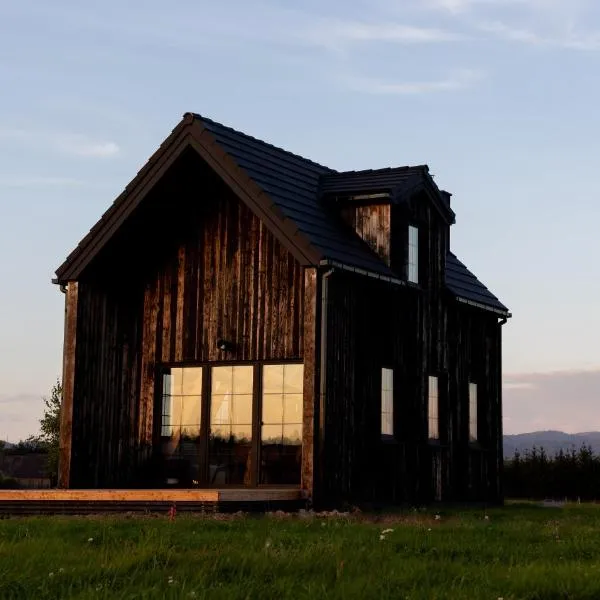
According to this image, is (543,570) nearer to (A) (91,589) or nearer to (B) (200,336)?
(A) (91,589)

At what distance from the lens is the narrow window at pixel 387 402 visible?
2395cm

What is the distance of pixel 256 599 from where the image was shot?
1020 centimetres

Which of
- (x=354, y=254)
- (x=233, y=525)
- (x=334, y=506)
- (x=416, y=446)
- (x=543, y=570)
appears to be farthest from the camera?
(x=416, y=446)

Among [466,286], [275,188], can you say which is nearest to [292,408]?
[275,188]

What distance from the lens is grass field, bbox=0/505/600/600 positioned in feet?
34.5

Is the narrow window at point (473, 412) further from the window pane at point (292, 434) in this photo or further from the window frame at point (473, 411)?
the window pane at point (292, 434)

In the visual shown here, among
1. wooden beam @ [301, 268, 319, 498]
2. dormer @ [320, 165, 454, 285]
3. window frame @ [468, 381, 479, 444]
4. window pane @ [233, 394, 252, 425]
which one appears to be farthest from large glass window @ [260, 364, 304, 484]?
window frame @ [468, 381, 479, 444]

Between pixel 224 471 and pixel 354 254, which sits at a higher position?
pixel 354 254

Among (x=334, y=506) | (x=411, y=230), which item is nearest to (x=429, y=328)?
(x=411, y=230)

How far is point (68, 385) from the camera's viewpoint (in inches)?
953

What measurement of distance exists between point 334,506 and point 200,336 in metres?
4.75

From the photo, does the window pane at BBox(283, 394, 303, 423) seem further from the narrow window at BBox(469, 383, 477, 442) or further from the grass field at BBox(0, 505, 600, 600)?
the grass field at BBox(0, 505, 600, 600)

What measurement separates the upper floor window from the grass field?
1022cm

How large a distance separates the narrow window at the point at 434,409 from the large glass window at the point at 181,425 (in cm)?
543
